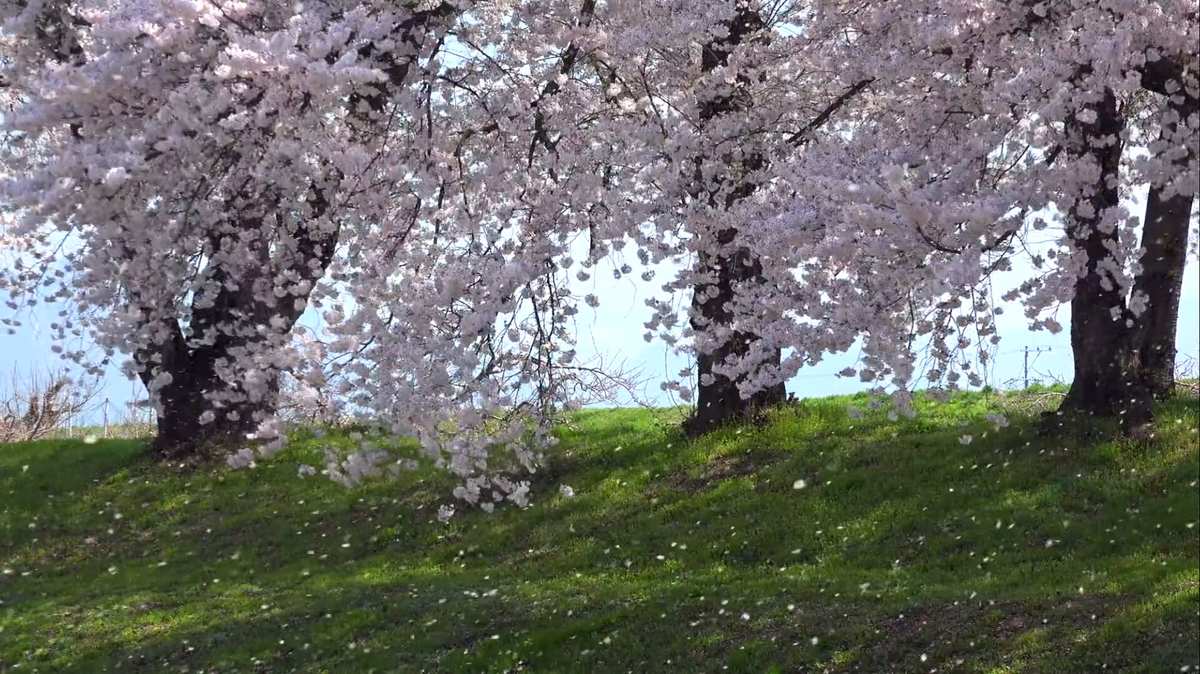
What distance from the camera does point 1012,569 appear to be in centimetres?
1153

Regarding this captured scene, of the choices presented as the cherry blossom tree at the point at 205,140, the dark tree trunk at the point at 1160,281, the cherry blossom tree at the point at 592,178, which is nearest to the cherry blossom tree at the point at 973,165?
the cherry blossom tree at the point at 592,178

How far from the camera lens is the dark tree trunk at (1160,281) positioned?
13852 mm

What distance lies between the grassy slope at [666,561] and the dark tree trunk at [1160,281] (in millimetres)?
812

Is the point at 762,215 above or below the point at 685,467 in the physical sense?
above

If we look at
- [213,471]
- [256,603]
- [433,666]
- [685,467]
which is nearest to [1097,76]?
[433,666]

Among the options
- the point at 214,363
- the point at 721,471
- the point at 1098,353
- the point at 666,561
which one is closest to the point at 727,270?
the point at 721,471

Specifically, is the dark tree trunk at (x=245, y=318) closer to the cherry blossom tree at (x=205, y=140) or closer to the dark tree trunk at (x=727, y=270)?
the cherry blossom tree at (x=205, y=140)

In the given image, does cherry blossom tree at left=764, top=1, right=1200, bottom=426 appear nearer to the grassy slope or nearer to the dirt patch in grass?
the grassy slope

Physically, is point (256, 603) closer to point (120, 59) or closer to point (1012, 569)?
point (120, 59)

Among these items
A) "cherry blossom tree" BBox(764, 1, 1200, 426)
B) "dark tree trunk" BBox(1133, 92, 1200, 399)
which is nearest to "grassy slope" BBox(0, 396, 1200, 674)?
"dark tree trunk" BBox(1133, 92, 1200, 399)

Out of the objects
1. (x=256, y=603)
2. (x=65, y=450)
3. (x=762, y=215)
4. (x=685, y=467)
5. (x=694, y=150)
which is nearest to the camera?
(x=762, y=215)

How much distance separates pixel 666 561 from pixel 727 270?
357 centimetres

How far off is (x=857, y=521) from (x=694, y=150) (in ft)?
16.2

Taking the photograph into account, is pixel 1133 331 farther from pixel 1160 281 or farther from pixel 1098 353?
pixel 1160 281
